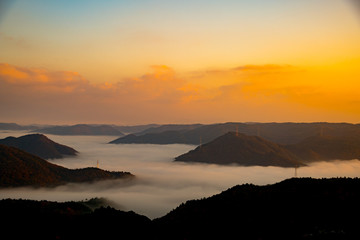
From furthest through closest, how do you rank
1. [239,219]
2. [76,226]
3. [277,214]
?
[76,226]
[239,219]
[277,214]

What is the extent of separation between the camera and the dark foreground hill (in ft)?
129

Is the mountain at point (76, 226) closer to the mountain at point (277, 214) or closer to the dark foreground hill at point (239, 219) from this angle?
the dark foreground hill at point (239, 219)

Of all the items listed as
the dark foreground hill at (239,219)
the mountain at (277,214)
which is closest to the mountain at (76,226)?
the dark foreground hill at (239,219)

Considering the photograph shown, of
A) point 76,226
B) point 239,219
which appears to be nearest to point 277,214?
point 239,219

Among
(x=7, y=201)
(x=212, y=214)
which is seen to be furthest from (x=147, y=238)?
(x=7, y=201)

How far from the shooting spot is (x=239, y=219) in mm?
46562

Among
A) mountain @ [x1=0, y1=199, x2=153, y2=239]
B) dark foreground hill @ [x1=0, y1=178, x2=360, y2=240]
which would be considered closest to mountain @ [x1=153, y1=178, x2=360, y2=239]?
dark foreground hill @ [x1=0, y1=178, x2=360, y2=240]

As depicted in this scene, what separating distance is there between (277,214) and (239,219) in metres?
5.53

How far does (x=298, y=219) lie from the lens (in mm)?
41656

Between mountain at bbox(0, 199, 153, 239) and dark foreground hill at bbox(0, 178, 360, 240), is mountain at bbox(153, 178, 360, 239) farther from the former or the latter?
mountain at bbox(0, 199, 153, 239)

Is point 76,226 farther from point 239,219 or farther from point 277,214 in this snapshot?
point 277,214

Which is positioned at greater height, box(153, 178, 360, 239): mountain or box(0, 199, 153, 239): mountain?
box(153, 178, 360, 239): mountain

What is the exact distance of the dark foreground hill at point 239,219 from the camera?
129 ft

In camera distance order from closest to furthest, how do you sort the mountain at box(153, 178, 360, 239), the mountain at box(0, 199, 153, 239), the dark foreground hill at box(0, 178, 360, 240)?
1. the mountain at box(153, 178, 360, 239)
2. the dark foreground hill at box(0, 178, 360, 240)
3. the mountain at box(0, 199, 153, 239)
